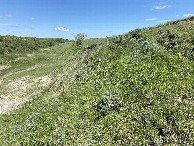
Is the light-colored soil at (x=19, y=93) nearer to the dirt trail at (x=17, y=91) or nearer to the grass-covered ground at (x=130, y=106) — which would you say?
the dirt trail at (x=17, y=91)

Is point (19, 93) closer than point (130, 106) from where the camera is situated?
No

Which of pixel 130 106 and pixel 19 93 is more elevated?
pixel 130 106

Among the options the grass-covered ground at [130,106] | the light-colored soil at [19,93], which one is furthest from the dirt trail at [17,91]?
the grass-covered ground at [130,106]

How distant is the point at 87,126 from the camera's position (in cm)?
764

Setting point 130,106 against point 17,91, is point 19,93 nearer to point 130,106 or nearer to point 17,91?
point 17,91

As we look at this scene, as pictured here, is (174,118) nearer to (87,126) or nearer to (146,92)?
(146,92)

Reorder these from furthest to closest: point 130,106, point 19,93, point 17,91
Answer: point 17,91 → point 19,93 → point 130,106

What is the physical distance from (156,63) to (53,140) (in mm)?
7989

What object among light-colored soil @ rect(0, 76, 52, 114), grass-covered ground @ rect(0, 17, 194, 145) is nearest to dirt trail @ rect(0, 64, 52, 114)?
light-colored soil @ rect(0, 76, 52, 114)

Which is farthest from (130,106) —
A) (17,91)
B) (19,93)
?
(17,91)

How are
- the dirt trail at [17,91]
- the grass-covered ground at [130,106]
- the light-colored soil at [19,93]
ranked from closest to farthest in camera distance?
the grass-covered ground at [130,106], the light-colored soil at [19,93], the dirt trail at [17,91]

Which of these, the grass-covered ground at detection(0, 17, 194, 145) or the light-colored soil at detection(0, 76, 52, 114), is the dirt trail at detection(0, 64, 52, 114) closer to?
the light-colored soil at detection(0, 76, 52, 114)

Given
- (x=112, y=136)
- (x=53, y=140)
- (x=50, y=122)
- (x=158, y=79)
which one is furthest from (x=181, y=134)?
(x=50, y=122)

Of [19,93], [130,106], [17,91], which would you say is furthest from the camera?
[17,91]
